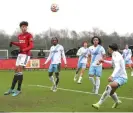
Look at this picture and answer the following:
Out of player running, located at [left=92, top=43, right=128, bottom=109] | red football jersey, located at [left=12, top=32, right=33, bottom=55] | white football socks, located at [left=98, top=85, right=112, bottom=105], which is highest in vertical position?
red football jersey, located at [left=12, top=32, right=33, bottom=55]

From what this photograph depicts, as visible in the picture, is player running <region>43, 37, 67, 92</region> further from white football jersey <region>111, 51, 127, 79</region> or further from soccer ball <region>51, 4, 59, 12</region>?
soccer ball <region>51, 4, 59, 12</region>

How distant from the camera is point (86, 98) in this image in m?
13.8

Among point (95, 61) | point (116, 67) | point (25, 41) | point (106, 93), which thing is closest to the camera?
point (116, 67)

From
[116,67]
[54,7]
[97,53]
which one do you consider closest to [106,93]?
[116,67]

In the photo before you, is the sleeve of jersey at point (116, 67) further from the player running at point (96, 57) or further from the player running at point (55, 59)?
the player running at point (55, 59)

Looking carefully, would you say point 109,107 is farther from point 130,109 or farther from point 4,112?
point 4,112

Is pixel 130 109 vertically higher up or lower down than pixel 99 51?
lower down

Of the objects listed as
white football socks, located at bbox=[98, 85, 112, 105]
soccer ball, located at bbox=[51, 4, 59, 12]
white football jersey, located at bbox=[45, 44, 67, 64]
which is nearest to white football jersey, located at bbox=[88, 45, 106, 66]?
white football jersey, located at bbox=[45, 44, 67, 64]

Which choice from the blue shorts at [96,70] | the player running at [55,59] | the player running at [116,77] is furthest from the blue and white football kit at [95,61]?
the player running at [116,77]

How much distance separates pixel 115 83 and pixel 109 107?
0.80m

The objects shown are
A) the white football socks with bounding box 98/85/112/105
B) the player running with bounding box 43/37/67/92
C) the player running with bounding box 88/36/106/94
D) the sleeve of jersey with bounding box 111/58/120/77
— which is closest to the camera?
the sleeve of jersey with bounding box 111/58/120/77

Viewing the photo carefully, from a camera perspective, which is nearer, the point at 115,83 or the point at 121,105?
the point at 115,83

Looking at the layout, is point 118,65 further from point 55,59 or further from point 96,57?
point 55,59

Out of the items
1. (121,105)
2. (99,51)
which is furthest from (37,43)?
(121,105)
